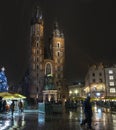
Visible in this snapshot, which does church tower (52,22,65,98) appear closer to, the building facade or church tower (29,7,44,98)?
church tower (29,7,44,98)

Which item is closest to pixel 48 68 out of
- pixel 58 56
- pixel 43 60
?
pixel 43 60

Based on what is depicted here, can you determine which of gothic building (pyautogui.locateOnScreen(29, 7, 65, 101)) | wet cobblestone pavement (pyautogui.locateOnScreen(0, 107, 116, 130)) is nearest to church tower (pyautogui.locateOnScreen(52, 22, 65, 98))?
gothic building (pyautogui.locateOnScreen(29, 7, 65, 101))

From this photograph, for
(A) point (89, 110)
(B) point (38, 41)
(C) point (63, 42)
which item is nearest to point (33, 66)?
(B) point (38, 41)

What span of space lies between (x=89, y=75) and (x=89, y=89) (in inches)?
261

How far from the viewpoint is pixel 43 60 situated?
451ft

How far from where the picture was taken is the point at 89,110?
18.7 meters

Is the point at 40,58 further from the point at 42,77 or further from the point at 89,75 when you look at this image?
the point at 89,75

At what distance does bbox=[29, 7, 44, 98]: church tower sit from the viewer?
5133 inches

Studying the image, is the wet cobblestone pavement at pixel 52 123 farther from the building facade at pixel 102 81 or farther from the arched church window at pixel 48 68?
the arched church window at pixel 48 68

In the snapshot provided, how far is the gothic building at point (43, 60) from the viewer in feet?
428

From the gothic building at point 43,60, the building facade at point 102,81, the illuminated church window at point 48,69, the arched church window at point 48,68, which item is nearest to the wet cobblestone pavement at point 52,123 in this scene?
the building facade at point 102,81

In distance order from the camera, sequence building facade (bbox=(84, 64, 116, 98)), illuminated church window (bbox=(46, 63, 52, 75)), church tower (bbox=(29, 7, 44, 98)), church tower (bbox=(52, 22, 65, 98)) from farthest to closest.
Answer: church tower (bbox=(52, 22, 65, 98)) < illuminated church window (bbox=(46, 63, 52, 75)) < church tower (bbox=(29, 7, 44, 98)) < building facade (bbox=(84, 64, 116, 98))

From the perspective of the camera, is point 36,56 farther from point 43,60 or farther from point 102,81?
point 102,81

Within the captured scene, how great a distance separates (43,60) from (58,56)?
1013 cm
